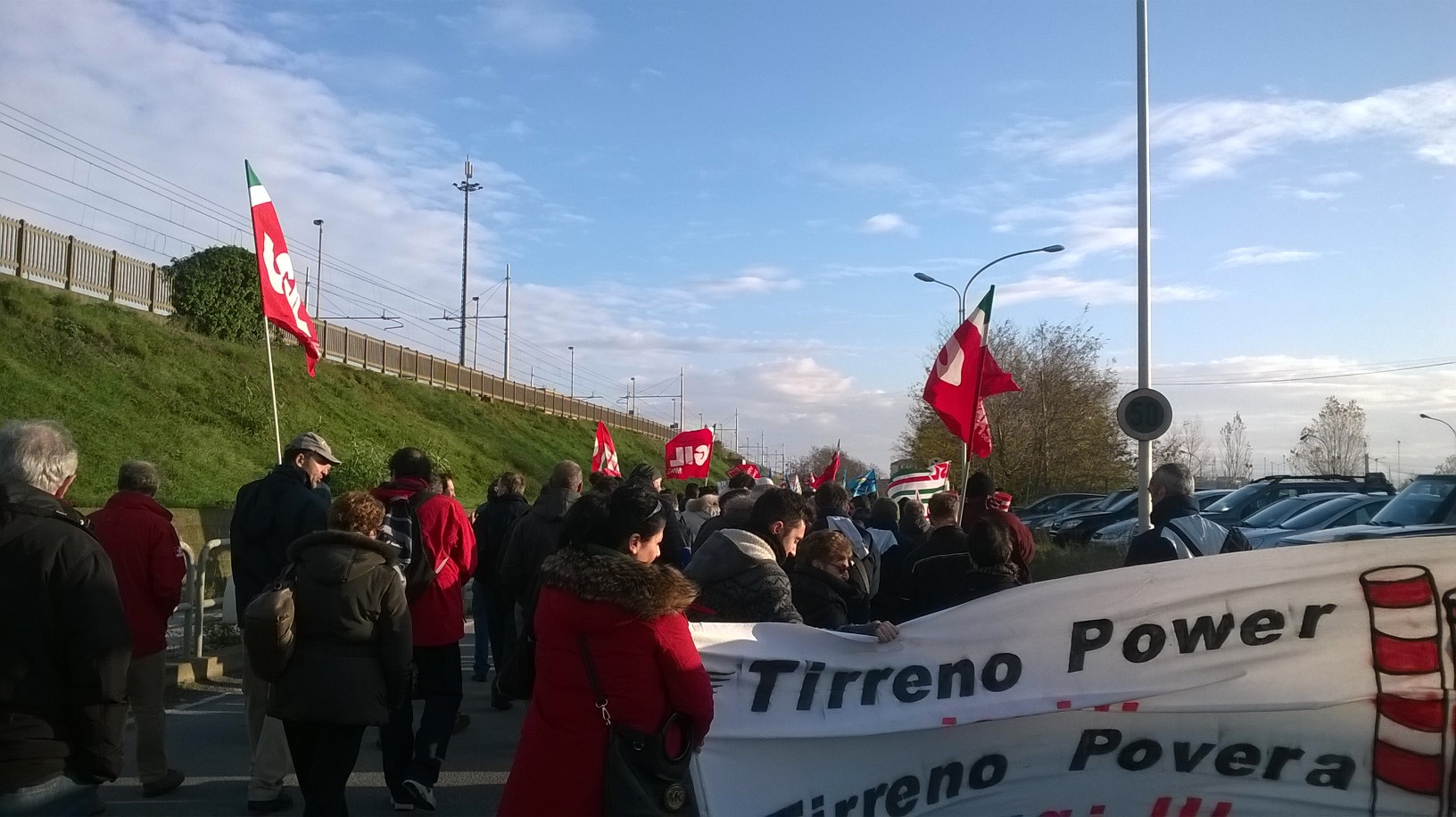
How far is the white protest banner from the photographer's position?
4.41 m

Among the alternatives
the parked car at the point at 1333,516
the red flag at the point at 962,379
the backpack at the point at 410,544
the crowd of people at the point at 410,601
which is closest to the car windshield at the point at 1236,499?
the parked car at the point at 1333,516

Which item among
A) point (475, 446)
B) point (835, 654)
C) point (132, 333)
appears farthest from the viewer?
point (475, 446)

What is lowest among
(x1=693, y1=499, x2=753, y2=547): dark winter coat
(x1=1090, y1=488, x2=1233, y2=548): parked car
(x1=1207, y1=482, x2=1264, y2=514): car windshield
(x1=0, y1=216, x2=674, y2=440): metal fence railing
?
(x1=1090, y1=488, x2=1233, y2=548): parked car

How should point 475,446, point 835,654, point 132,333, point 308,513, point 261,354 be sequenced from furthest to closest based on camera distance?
point 475,446
point 261,354
point 132,333
point 308,513
point 835,654

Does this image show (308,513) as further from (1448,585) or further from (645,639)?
(1448,585)

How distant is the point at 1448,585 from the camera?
4.42 meters

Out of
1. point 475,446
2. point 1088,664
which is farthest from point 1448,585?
point 475,446

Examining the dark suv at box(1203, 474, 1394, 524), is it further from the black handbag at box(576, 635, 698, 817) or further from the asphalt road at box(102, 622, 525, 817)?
the black handbag at box(576, 635, 698, 817)

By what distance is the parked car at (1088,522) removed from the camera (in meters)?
26.6

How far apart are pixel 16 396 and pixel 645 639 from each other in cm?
2049

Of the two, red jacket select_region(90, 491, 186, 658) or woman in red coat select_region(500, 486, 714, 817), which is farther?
red jacket select_region(90, 491, 186, 658)

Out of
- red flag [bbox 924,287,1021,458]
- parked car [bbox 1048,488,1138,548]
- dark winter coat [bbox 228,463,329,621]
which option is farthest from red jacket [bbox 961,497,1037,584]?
parked car [bbox 1048,488,1138,548]

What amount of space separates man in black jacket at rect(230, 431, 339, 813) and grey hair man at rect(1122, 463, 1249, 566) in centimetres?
460

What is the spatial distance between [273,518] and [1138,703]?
4.74 metres
